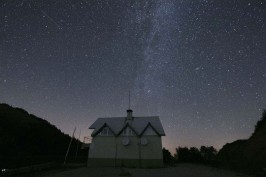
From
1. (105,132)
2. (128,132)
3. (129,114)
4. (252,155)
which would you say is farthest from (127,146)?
(252,155)

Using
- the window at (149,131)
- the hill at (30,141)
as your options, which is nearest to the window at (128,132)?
the window at (149,131)

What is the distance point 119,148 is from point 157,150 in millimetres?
5824

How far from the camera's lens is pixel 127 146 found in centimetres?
3428

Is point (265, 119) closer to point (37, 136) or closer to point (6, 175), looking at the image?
point (6, 175)

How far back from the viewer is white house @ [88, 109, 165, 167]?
33469mm

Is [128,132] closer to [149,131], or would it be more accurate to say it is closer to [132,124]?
[132,124]

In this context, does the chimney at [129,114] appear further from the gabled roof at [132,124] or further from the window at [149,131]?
the window at [149,131]

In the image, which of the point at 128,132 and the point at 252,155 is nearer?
the point at 252,155

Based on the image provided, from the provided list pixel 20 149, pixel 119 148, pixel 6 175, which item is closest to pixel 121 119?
pixel 119 148

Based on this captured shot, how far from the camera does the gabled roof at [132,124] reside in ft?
117

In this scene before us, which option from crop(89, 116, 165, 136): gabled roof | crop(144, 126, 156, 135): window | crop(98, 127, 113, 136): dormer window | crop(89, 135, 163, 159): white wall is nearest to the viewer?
crop(89, 135, 163, 159): white wall

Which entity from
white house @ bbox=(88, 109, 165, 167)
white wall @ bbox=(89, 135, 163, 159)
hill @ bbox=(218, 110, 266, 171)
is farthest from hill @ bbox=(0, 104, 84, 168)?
hill @ bbox=(218, 110, 266, 171)

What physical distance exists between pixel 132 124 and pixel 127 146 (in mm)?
5066

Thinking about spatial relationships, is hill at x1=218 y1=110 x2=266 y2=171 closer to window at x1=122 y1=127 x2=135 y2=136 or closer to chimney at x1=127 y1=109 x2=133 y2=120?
window at x1=122 y1=127 x2=135 y2=136
